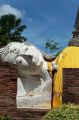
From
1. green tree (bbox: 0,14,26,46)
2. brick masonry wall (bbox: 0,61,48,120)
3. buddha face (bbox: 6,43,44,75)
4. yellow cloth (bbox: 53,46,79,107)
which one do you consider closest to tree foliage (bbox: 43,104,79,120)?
brick masonry wall (bbox: 0,61,48,120)

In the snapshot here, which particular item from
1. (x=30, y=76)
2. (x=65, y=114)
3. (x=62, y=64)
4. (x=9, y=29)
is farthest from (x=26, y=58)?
(x=9, y=29)

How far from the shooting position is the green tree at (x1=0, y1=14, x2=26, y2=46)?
2140 centimetres

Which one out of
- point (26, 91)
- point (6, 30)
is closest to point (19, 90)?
point (26, 91)

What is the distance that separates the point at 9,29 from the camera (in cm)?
2222

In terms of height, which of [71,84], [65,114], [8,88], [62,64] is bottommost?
[65,114]

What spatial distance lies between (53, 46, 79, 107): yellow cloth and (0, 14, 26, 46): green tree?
9731 millimetres

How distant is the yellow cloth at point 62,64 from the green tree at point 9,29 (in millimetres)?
9731

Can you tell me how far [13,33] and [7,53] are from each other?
38.0ft

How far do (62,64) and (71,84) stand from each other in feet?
1.64

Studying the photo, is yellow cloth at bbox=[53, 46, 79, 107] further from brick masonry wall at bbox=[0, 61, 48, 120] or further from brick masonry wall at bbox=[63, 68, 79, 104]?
brick masonry wall at bbox=[0, 61, 48, 120]

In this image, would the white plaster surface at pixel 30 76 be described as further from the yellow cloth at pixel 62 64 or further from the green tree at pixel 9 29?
the green tree at pixel 9 29

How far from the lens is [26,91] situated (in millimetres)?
11289

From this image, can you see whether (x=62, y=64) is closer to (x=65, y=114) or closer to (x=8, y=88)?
(x=8, y=88)

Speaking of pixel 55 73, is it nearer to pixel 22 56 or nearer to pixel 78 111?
pixel 22 56
